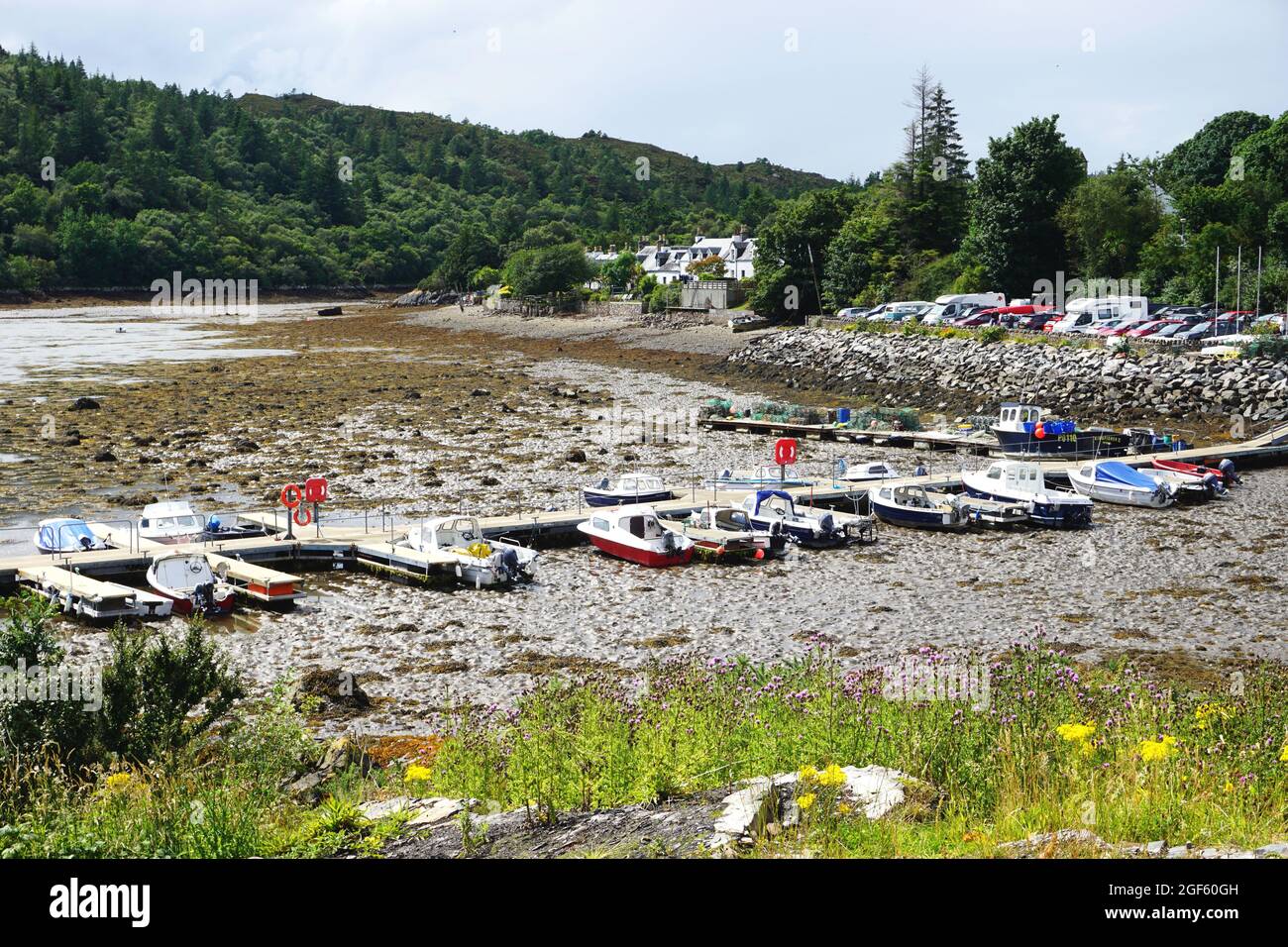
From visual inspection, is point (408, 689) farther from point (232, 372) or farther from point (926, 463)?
point (232, 372)

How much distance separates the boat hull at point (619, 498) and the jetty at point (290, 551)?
402 mm

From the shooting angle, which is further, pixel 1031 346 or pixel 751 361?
pixel 751 361

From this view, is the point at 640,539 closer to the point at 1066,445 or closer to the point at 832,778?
the point at 832,778

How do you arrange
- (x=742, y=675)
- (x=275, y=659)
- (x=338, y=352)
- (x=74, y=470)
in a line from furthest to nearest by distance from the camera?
(x=338, y=352), (x=74, y=470), (x=275, y=659), (x=742, y=675)

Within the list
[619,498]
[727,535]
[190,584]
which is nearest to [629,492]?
[619,498]

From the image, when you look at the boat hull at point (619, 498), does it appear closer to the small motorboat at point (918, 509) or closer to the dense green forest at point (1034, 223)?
the small motorboat at point (918, 509)

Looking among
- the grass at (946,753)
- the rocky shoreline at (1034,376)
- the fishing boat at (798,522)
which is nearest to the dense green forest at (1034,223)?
the rocky shoreline at (1034,376)

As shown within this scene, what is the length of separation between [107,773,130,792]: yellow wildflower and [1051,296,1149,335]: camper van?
64.1 meters

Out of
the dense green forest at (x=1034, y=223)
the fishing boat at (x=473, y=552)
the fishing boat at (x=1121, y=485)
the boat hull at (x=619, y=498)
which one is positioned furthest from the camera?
the dense green forest at (x=1034, y=223)

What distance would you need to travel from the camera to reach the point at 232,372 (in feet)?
273

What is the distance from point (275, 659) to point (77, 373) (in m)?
67.5

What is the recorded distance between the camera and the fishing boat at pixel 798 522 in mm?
32781

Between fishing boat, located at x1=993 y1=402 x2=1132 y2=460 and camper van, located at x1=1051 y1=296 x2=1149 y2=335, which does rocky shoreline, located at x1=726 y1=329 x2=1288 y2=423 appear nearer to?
camper van, located at x1=1051 y1=296 x2=1149 y2=335
